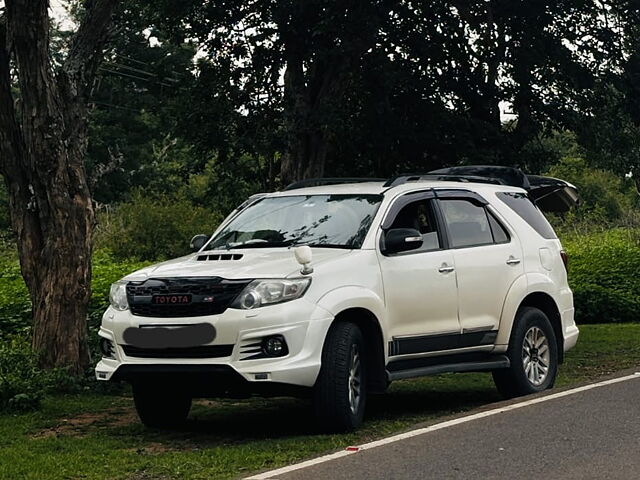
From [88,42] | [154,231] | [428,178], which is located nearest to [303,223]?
[428,178]

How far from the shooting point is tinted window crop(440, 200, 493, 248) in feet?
35.7

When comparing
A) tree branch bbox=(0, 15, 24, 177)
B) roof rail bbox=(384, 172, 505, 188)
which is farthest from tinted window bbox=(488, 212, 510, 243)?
tree branch bbox=(0, 15, 24, 177)

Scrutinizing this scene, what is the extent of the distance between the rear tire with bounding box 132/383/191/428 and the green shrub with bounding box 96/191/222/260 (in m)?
26.3

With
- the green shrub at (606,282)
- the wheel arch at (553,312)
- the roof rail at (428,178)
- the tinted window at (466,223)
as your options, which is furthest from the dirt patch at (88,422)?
the green shrub at (606,282)

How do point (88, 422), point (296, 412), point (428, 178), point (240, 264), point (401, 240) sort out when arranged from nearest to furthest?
point (240, 264) < point (401, 240) < point (88, 422) < point (296, 412) < point (428, 178)

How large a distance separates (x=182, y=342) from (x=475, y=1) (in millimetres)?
12042

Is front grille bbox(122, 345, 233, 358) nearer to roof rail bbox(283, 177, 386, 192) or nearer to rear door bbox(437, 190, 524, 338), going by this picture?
rear door bbox(437, 190, 524, 338)

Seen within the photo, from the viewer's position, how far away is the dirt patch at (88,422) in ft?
32.7

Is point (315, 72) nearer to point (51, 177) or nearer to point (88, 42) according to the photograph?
point (88, 42)

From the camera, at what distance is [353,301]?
929 cm

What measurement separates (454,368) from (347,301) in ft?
5.37

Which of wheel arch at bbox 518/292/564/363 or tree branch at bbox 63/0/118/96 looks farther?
tree branch at bbox 63/0/118/96

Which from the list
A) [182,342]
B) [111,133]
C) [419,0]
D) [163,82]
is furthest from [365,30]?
[111,133]

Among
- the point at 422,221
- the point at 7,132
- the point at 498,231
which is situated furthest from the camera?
the point at 7,132
